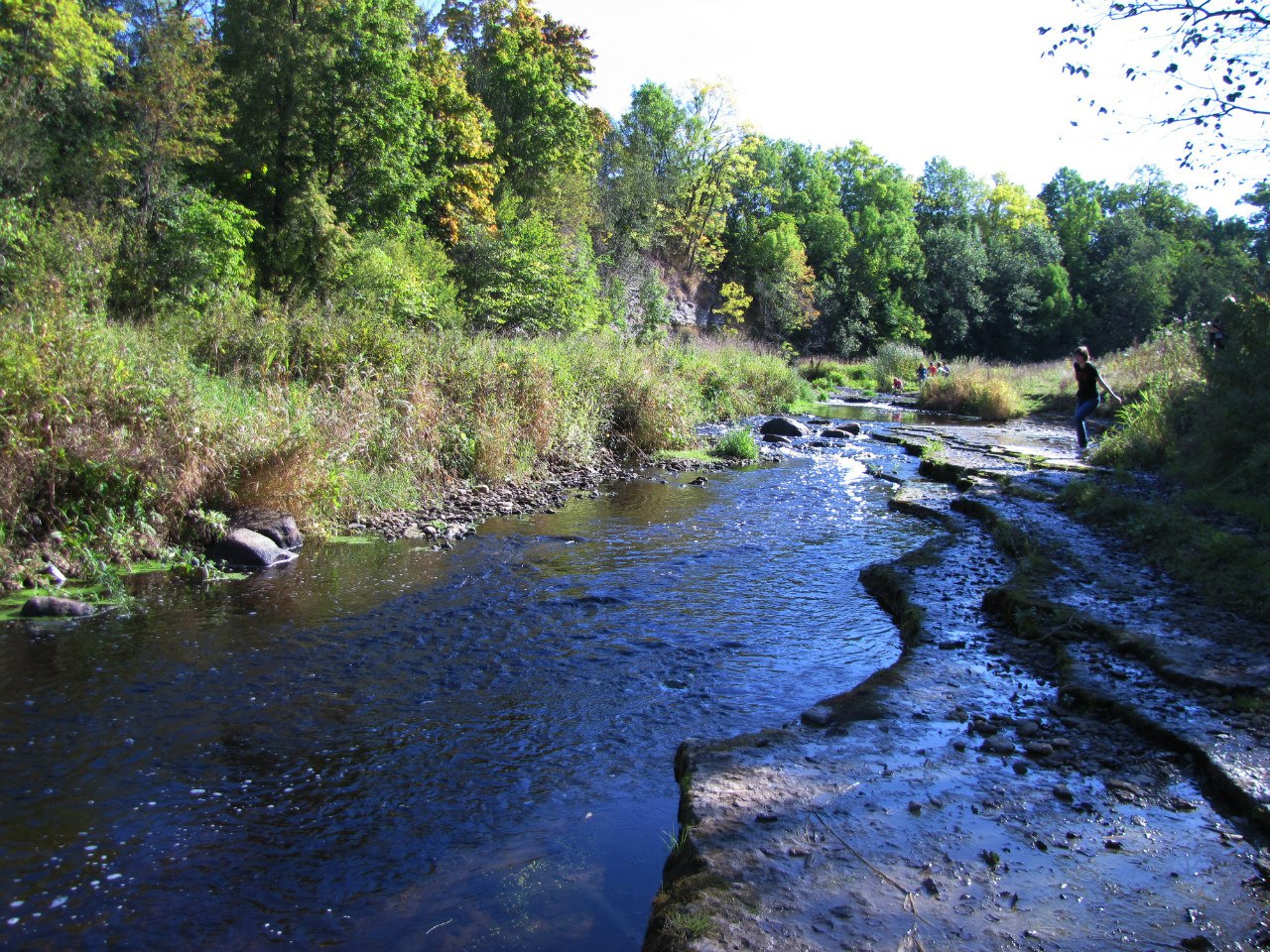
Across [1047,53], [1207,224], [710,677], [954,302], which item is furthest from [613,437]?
[1207,224]

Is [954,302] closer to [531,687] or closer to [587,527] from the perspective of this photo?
[587,527]

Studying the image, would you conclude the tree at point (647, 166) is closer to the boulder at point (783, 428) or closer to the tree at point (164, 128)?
the boulder at point (783, 428)

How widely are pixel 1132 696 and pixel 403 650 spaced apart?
5.47 m

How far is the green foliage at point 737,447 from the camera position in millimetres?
18547

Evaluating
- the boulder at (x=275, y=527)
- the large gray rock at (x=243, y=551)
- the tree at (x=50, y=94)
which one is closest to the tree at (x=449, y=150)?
the tree at (x=50, y=94)

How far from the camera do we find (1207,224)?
83500 millimetres

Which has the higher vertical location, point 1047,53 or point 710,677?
point 1047,53

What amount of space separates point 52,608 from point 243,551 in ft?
6.81

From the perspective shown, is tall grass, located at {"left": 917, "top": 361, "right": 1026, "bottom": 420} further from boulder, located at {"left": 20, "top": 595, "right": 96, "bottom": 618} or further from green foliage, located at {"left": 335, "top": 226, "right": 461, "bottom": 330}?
boulder, located at {"left": 20, "top": 595, "right": 96, "bottom": 618}

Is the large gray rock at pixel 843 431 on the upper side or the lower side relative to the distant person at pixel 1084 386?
lower

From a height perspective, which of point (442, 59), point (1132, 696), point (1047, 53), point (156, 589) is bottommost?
point (156, 589)

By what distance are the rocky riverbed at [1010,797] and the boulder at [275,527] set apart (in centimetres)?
679

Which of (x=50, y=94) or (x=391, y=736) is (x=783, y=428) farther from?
(x=50, y=94)

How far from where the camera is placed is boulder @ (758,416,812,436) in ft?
73.7
